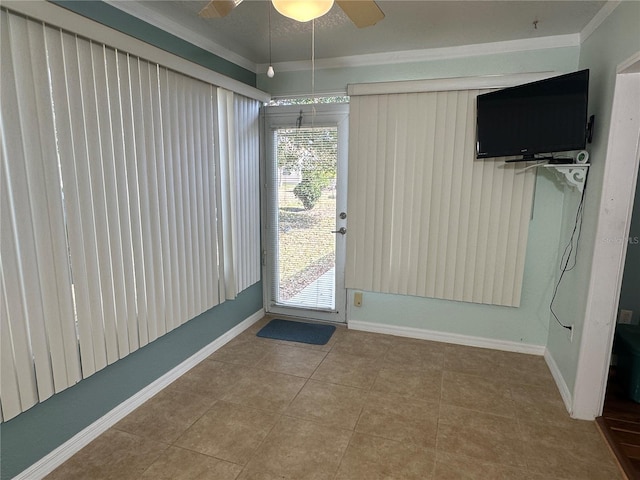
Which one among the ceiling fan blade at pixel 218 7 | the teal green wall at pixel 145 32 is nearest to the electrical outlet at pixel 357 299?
the teal green wall at pixel 145 32

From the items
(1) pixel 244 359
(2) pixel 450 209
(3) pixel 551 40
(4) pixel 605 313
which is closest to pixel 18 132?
(1) pixel 244 359

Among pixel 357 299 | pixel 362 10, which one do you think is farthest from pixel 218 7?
pixel 357 299

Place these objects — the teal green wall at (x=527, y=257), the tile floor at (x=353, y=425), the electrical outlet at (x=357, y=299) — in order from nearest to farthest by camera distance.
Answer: the tile floor at (x=353, y=425) < the teal green wall at (x=527, y=257) < the electrical outlet at (x=357, y=299)

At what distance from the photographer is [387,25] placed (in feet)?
8.38

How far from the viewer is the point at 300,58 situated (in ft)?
10.9

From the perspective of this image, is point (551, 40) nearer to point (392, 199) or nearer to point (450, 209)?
point (450, 209)

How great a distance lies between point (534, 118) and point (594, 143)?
39 cm

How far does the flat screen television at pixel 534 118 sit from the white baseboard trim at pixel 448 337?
1555 millimetres

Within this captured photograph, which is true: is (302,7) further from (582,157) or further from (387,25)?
(582,157)

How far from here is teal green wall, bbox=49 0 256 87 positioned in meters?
1.94

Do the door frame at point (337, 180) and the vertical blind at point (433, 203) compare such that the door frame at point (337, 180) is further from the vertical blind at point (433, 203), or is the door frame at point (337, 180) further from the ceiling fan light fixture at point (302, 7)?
the ceiling fan light fixture at point (302, 7)

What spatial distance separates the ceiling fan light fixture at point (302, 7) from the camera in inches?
53.1

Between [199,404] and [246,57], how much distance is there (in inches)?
110

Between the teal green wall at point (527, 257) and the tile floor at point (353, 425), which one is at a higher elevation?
the teal green wall at point (527, 257)
